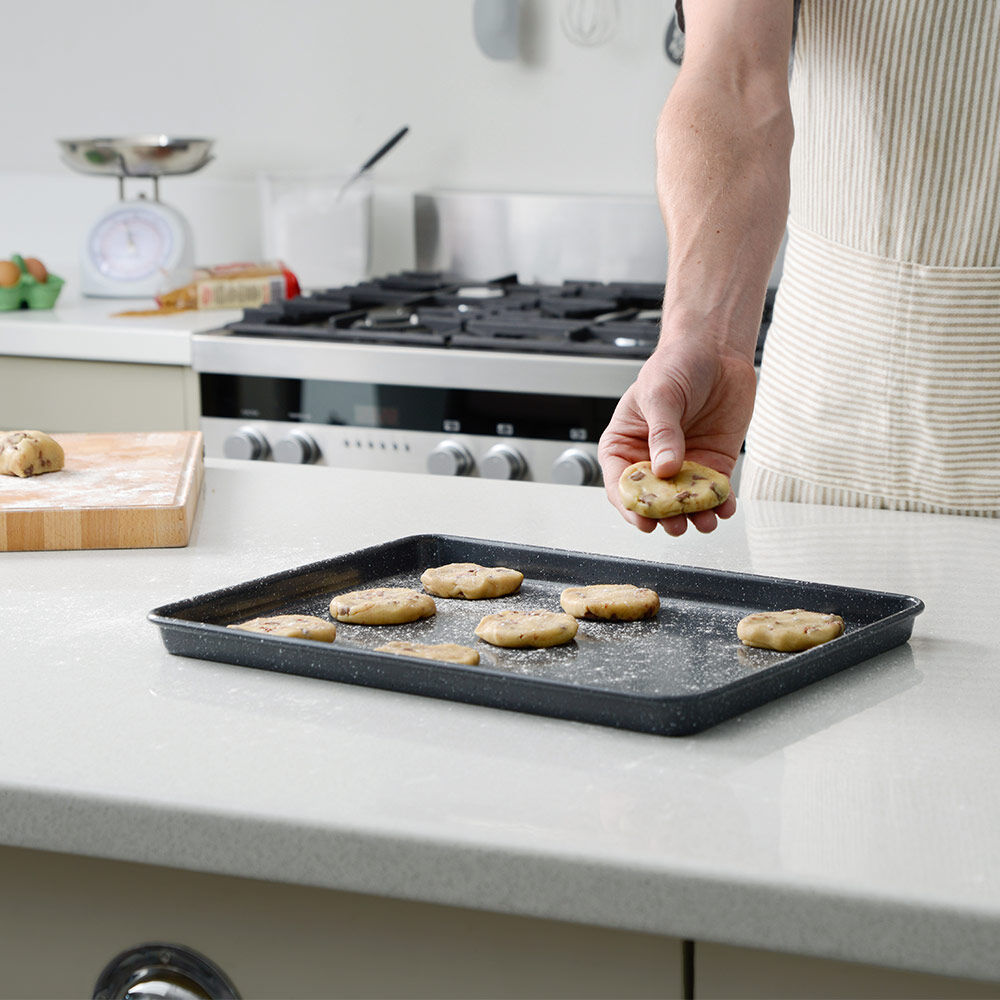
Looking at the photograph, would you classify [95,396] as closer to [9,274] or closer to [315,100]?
[9,274]

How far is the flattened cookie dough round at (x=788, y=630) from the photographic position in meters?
0.82

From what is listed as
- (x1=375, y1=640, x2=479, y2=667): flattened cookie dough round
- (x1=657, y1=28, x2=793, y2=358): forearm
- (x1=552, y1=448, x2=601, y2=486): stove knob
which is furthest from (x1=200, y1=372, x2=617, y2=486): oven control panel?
(x1=375, y1=640, x2=479, y2=667): flattened cookie dough round

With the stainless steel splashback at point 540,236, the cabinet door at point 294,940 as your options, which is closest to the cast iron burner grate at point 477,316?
the stainless steel splashback at point 540,236

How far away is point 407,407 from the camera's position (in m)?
2.16

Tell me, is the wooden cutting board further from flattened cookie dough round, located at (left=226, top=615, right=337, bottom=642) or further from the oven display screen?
the oven display screen

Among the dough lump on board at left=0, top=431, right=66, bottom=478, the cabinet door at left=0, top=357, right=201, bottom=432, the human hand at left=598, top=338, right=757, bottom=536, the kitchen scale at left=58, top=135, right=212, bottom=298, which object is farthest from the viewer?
the kitchen scale at left=58, top=135, right=212, bottom=298

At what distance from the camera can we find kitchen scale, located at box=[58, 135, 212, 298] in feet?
8.41

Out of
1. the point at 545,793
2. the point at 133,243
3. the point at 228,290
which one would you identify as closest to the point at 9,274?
the point at 133,243

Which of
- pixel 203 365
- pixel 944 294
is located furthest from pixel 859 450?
pixel 203 365

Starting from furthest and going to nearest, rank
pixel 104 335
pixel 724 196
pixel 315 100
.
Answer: pixel 315 100, pixel 104 335, pixel 724 196

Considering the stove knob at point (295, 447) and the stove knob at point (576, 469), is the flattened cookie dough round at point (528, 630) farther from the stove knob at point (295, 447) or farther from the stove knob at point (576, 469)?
the stove knob at point (295, 447)

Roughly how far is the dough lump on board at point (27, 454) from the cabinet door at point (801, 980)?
81cm

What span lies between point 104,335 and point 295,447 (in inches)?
15.0

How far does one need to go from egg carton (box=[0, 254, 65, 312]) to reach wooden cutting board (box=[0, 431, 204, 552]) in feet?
4.20
